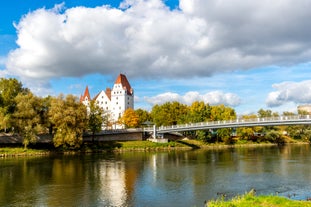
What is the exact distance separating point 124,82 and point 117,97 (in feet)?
25.8

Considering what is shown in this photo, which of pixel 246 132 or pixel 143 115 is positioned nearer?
pixel 246 132

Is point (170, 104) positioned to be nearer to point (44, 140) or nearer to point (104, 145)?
point (104, 145)

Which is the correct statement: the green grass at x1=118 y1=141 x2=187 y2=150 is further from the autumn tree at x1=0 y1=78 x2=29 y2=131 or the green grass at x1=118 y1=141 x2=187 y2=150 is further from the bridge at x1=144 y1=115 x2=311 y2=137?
the autumn tree at x1=0 y1=78 x2=29 y2=131

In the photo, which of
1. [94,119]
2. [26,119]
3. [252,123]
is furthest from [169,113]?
[26,119]

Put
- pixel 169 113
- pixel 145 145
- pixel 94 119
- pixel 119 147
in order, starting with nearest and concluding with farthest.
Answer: pixel 94 119, pixel 119 147, pixel 145 145, pixel 169 113

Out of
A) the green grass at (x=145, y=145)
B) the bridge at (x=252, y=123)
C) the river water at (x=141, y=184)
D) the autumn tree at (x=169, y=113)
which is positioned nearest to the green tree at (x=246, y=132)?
the autumn tree at (x=169, y=113)

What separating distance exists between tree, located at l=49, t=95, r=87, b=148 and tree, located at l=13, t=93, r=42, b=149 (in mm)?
3344

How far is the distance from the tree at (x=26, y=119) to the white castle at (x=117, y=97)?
249ft

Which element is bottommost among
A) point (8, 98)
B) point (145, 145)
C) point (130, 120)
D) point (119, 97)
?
point (145, 145)

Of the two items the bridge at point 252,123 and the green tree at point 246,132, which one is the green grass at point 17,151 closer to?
the bridge at point 252,123

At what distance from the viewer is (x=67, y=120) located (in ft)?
211

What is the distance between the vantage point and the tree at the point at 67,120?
6425 centimetres

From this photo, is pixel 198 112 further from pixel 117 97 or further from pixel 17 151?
pixel 117 97

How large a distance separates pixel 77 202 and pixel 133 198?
427 cm
